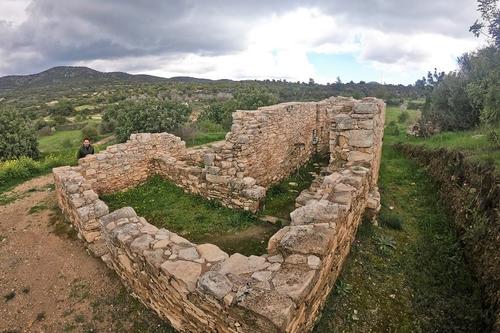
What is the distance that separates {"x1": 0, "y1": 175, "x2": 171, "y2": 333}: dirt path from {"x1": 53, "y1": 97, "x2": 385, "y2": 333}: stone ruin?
0.32 meters

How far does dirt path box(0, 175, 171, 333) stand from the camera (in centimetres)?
523

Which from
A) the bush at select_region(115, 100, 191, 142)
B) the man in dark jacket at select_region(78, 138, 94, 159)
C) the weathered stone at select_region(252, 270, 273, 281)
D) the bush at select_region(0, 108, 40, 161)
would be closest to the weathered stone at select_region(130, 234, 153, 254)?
the weathered stone at select_region(252, 270, 273, 281)

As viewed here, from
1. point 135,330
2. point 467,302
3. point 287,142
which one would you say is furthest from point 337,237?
point 287,142

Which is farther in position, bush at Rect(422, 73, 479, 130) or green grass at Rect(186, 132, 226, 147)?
green grass at Rect(186, 132, 226, 147)

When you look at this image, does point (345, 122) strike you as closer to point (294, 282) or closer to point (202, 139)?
point (294, 282)

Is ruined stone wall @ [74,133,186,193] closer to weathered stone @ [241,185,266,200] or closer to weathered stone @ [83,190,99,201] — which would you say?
weathered stone @ [83,190,99,201]

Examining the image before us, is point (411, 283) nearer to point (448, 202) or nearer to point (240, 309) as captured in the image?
point (240, 309)

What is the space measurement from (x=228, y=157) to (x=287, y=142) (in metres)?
3.64

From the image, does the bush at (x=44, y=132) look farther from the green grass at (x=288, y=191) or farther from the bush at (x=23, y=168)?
the green grass at (x=288, y=191)

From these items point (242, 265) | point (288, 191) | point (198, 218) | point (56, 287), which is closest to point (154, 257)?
point (242, 265)

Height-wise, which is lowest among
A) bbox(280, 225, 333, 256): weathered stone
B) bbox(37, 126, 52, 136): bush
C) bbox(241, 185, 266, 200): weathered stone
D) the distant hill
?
bbox(37, 126, 52, 136): bush

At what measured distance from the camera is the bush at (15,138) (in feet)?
63.1

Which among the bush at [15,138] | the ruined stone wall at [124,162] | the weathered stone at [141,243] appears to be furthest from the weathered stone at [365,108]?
the bush at [15,138]

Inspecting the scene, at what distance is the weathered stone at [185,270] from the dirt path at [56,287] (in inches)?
48.8
